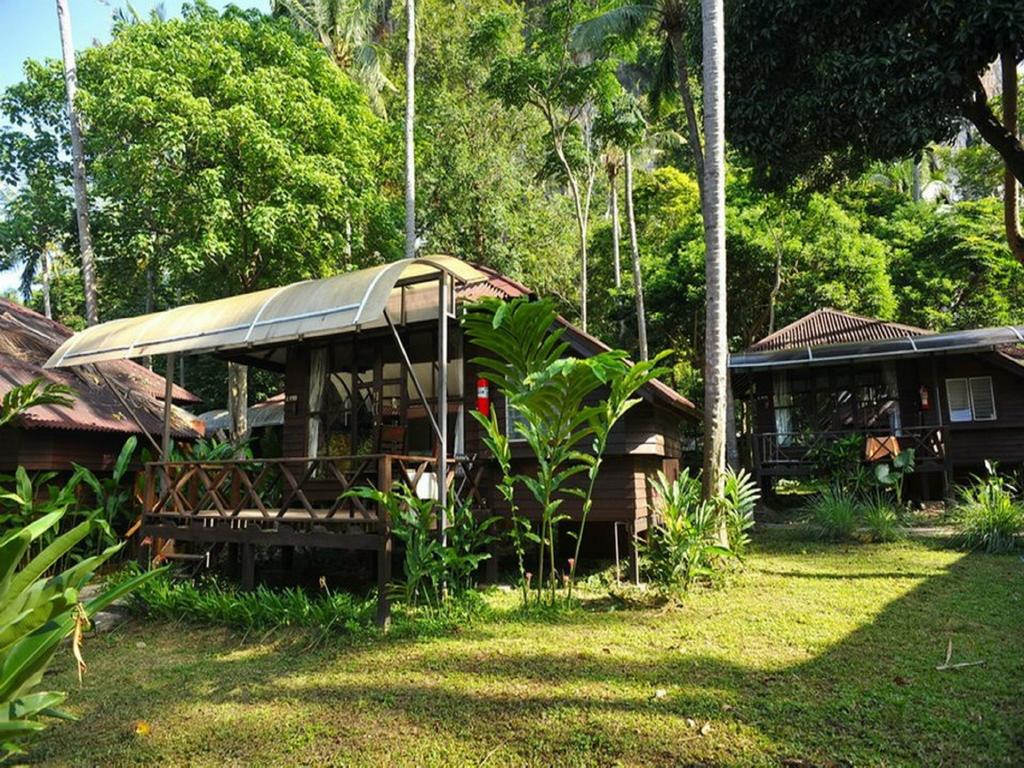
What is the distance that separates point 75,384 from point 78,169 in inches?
228

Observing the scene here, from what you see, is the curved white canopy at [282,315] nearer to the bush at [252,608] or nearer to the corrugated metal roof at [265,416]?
the bush at [252,608]

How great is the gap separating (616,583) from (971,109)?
26.0ft

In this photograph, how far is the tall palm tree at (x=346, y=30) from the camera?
21.6 metres

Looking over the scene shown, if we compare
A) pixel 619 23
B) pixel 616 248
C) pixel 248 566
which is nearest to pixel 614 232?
pixel 616 248

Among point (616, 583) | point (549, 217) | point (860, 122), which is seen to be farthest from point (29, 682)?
point (549, 217)

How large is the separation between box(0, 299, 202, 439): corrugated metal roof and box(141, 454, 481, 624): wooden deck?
3.16m

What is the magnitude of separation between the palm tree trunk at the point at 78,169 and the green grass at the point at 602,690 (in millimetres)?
10613

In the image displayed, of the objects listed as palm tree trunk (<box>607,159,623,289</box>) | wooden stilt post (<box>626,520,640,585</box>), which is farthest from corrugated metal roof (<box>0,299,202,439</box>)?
palm tree trunk (<box>607,159,623,289</box>)

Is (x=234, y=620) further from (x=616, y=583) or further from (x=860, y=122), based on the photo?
(x=860, y=122)

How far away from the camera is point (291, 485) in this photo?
7.61 m

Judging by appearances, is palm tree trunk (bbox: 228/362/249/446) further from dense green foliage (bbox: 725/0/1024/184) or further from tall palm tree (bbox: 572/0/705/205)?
dense green foliage (bbox: 725/0/1024/184)

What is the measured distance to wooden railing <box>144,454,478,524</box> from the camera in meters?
7.28

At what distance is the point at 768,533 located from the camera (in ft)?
39.3

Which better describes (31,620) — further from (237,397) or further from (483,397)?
(237,397)
